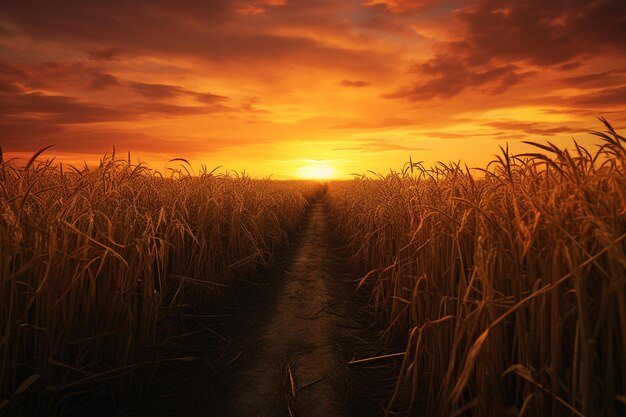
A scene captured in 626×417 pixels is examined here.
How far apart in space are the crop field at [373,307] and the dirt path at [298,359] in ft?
0.06

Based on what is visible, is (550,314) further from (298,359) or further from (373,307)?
(373,307)

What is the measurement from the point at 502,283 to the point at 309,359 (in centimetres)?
184

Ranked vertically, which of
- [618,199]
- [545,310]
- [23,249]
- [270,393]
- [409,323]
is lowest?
[270,393]

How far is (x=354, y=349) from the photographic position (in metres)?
3.34

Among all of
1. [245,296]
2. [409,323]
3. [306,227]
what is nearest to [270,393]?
[409,323]

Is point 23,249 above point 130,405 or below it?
above

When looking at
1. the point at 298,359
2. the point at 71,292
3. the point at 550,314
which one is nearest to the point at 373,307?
the point at 298,359

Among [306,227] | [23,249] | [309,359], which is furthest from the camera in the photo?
[306,227]

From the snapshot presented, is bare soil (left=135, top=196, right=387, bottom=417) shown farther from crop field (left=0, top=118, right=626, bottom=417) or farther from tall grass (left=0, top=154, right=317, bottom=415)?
tall grass (left=0, top=154, right=317, bottom=415)

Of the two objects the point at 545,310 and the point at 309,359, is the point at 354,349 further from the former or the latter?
the point at 545,310

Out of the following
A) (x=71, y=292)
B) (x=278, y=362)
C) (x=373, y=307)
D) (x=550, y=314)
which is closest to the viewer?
(x=550, y=314)

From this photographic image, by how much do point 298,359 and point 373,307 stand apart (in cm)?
149

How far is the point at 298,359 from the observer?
3119 millimetres

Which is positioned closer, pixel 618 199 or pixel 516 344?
pixel 618 199
